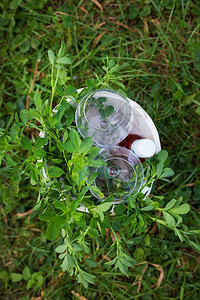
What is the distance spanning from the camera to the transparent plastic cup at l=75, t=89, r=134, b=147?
2.82 feet

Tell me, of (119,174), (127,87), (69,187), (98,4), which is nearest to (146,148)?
(119,174)

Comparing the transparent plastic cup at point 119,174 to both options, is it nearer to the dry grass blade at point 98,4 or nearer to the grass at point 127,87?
the grass at point 127,87

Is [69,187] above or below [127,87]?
above

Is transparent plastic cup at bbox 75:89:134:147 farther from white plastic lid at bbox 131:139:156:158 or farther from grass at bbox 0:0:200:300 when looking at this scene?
grass at bbox 0:0:200:300

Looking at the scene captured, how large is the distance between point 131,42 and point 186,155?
0.55 metres

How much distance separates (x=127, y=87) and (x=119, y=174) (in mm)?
578

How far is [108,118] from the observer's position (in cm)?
89

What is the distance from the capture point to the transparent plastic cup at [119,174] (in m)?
0.84

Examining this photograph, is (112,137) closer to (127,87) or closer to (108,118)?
(108,118)

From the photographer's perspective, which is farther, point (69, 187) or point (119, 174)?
point (119, 174)

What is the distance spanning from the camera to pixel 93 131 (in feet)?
2.84

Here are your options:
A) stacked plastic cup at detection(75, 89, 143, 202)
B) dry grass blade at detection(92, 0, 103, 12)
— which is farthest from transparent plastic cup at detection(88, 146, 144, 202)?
dry grass blade at detection(92, 0, 103, 12)

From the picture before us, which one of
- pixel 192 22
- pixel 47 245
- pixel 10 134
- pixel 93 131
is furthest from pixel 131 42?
pixel 47 245

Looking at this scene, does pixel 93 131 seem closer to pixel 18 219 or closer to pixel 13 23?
pixel 18 219
